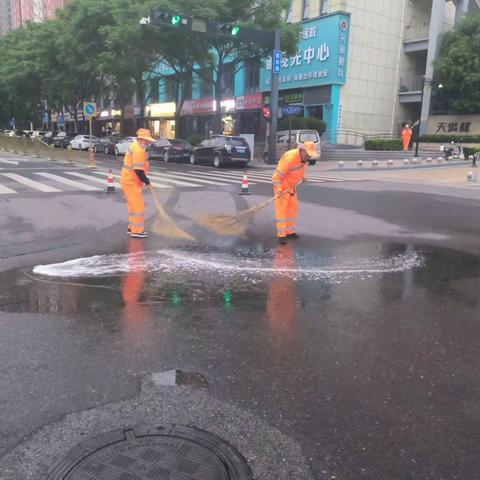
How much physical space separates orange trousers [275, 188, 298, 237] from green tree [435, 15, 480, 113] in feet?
98.0

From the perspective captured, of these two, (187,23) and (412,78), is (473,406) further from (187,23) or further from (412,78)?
(412,78)

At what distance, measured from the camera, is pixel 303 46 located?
121 feet

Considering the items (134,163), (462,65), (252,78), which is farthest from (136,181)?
(252,78)

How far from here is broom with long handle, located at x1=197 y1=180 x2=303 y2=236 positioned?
8.93 metres

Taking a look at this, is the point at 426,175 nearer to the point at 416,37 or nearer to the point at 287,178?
the point at 287,178

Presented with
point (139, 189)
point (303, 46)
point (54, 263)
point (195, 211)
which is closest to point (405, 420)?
point (54, 263)

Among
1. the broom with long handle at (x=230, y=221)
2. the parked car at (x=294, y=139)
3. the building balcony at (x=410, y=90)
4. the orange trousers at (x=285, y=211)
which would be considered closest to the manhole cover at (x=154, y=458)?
the orange trousers at (x=285, y=211)

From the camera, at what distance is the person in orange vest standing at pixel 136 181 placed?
8352 millimetres

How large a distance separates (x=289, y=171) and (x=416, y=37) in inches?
1400

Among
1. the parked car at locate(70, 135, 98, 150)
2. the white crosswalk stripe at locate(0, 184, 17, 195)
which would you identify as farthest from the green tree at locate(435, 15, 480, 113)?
the white crosswalk stripe at locate(0, 184, 17, 195)

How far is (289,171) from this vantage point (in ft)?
26.9

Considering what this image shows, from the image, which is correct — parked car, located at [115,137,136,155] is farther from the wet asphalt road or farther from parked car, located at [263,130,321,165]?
the wet asphalt road

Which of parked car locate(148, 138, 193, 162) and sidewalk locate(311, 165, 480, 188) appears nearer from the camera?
sidewalk locate(311, 165, 480, 188)

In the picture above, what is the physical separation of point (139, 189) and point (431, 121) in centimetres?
3393
